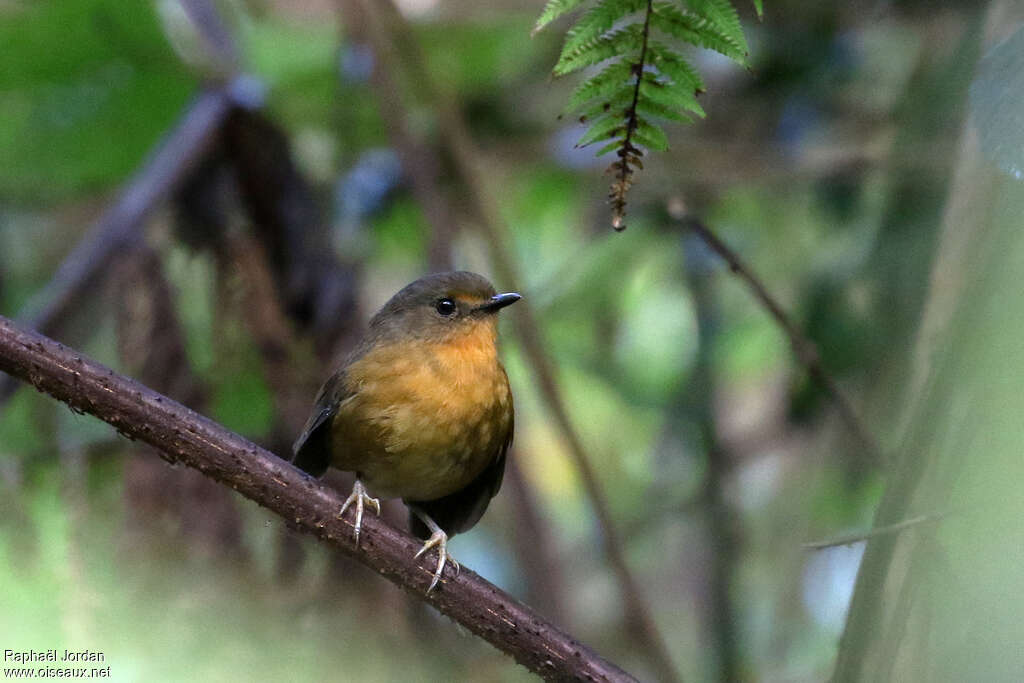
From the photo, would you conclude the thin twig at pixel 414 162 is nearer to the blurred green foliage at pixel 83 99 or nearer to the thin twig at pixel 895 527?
the blurred green foliage at pixel 83 99

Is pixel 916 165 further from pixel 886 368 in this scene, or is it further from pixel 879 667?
pixel 879 667

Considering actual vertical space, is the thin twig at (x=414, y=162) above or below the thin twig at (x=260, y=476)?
above

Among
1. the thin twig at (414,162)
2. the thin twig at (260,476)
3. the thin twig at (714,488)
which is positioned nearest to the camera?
the thin twig at (260,476)

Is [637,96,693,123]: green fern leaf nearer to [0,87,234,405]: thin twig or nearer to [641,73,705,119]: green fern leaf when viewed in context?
[641,73,705,119]: green fern leaf

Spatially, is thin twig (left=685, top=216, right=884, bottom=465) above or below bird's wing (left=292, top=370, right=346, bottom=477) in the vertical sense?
above

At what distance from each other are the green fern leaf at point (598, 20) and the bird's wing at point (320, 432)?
150 cm

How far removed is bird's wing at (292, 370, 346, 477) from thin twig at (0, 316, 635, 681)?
0.82 m

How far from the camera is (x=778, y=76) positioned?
4.49 m

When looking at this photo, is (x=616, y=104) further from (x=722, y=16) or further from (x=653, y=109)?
(x=722, y=16)

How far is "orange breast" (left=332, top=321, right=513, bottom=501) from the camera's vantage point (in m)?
2.93

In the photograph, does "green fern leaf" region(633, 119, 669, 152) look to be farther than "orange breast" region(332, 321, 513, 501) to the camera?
No

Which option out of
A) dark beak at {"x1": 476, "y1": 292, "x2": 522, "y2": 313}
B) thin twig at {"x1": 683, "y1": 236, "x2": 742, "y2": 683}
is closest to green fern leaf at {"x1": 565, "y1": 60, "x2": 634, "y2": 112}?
dark beak at {"x1": 476, "y1": 292, "x2": 522, "y2": 313}

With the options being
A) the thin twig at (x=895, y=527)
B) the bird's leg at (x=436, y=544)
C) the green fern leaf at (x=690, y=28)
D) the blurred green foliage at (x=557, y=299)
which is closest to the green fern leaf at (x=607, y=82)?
the green fern leaf at (x=690, y=28)

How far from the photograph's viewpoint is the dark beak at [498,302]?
311 centimetres
